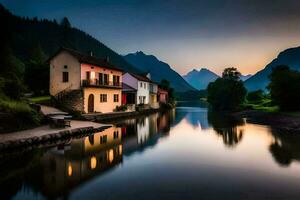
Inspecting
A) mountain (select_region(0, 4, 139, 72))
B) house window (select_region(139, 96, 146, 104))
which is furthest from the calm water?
mountain (select_region(0, 4, 139, 72))

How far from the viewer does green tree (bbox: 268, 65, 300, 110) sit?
129ft

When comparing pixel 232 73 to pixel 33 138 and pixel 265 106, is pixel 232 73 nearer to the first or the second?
pixel 265 106

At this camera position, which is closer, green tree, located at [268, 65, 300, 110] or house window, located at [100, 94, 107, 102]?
house window, located at [100, 94, 107, 102]

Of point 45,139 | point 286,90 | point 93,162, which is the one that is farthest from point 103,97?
point 286,90

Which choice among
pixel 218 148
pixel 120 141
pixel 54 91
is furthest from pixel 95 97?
pixel 218 148

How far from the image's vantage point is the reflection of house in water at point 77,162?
384 inches

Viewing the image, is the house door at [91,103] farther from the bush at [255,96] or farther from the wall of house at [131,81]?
the bush at [255,96]

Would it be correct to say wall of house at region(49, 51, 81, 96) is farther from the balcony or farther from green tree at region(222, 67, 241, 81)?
green tree at region(222, 67, 241, 81)

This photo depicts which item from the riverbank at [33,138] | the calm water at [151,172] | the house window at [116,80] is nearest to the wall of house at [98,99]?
the house window at [116,80]

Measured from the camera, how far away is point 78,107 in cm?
3356

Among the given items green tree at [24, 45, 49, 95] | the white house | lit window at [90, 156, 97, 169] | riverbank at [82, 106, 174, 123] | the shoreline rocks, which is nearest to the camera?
lit window at [90, 156, 97, 169]

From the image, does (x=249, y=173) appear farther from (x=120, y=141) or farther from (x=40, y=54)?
(x=40, y=54)

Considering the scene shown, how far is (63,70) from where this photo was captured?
35.2 meters

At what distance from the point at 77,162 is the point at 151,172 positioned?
3812 millimetres
